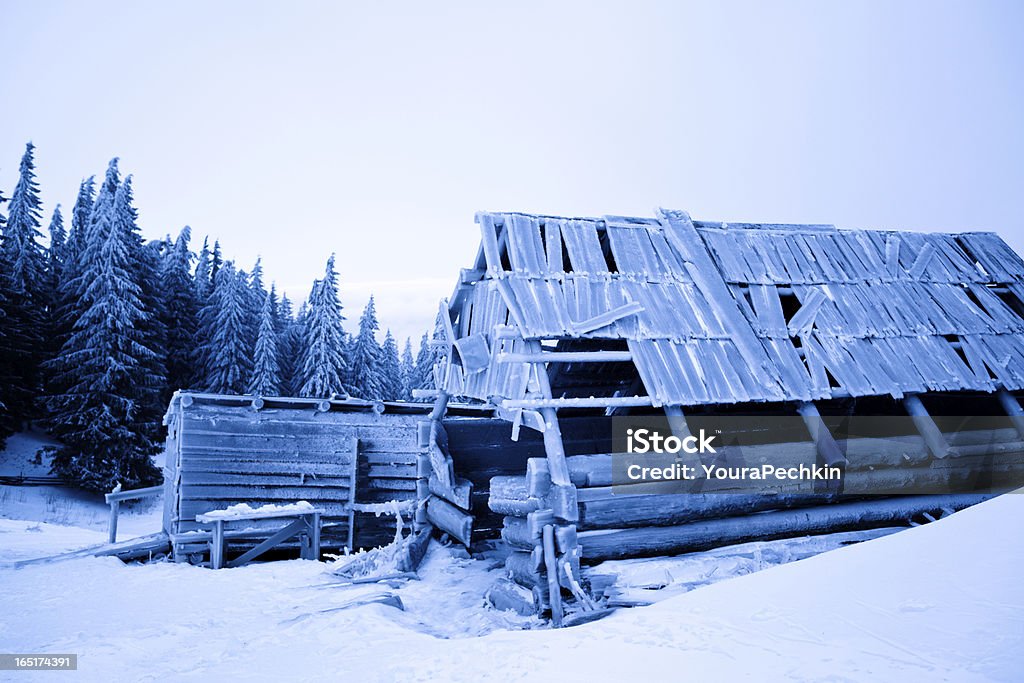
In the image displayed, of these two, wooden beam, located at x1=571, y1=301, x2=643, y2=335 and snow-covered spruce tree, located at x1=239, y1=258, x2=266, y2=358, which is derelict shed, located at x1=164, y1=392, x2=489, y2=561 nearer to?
wooden beam, located at x1=571, y1=301, x2=643, y2=335

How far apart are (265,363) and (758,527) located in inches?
1301

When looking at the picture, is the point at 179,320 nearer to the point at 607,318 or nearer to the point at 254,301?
the point at 254,301

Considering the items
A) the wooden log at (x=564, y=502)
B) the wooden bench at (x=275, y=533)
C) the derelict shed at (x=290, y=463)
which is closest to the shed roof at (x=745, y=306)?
the wooden log at (x=564, y=502)

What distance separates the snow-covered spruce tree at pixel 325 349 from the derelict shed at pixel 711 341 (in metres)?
26.0

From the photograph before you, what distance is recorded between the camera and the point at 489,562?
1145 cm

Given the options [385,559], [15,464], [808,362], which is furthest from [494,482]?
[15,464]

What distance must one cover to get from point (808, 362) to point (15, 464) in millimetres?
33310

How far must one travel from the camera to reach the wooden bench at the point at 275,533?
14.3 m

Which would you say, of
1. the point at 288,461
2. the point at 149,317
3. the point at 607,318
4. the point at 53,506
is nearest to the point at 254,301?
the point at 149,317

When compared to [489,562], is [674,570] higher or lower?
higher

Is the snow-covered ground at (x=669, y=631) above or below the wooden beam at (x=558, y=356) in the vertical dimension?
below

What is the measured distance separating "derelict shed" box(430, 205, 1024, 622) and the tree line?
2221 cm

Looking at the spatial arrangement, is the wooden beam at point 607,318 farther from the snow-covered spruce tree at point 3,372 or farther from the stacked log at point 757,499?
the snow-covered spruce tree at point 3,372

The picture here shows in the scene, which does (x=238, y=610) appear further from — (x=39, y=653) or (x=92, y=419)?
(x=92, y=419)
